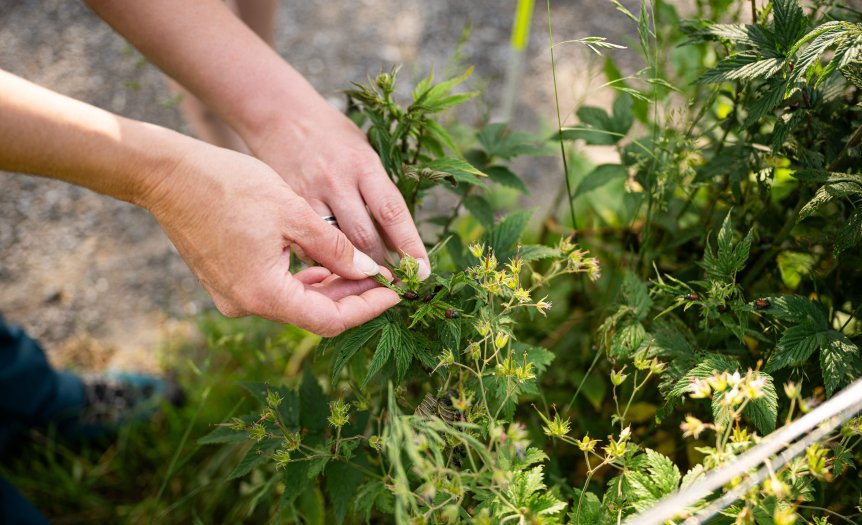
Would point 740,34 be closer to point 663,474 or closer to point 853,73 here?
point 853,73

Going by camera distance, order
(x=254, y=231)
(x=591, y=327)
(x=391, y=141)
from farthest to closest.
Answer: (x=591, y=327) → (x=391, y=141) → (x=254, y=231)

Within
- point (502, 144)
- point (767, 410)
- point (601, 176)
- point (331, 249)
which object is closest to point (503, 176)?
point (502, 144)

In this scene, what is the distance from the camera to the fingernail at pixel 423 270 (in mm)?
1126

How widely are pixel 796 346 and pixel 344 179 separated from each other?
0.87m

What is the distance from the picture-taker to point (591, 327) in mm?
1560

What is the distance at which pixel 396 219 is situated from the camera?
1188 mm

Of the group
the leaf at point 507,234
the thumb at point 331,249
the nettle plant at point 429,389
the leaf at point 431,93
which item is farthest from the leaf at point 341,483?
the leaf at point 431,93

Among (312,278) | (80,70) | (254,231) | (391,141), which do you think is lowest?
(80,70)

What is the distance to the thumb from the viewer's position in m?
1.08

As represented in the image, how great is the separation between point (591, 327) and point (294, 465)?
81 cm

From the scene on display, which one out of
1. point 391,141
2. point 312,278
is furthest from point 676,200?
point 312,278

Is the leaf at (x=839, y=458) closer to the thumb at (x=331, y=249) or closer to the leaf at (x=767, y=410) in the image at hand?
the leaf at (x=767, y=410)

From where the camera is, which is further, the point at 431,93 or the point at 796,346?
the point at 431,93

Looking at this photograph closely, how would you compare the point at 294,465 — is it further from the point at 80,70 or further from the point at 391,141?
the point at 80,70
